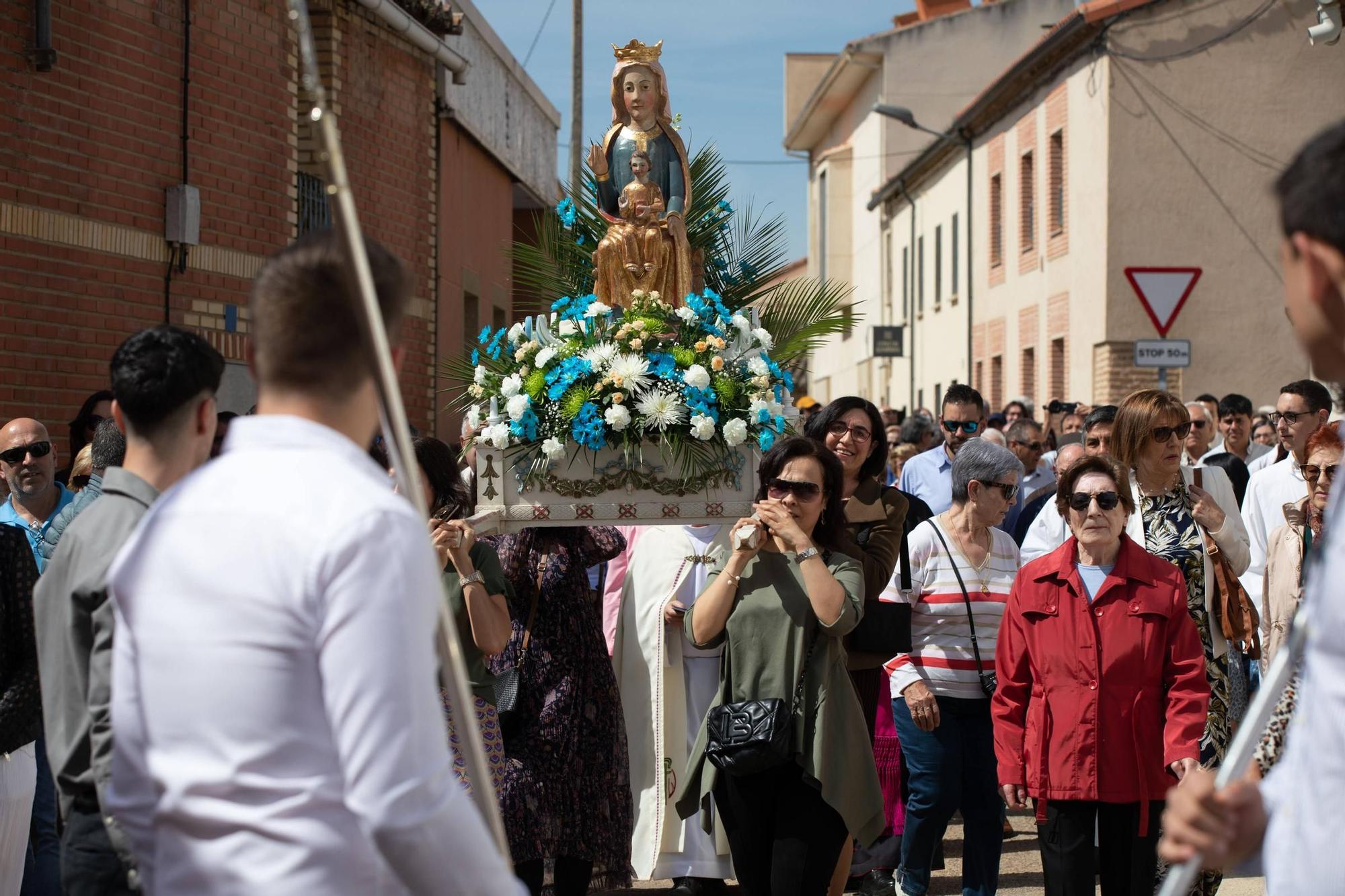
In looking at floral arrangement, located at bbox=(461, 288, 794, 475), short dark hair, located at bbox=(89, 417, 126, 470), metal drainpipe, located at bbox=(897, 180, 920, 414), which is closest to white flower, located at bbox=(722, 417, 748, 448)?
floral arrangement, located at bbox=(461, 288, 794, 475)

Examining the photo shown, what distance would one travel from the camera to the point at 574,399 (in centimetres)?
613

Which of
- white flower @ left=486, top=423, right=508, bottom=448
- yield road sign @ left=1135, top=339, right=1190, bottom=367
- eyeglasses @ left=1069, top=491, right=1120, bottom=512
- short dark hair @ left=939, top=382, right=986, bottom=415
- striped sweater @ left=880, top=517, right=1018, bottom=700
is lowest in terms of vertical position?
striped sweater @ left=880, top=517, right=1018, bottom=700

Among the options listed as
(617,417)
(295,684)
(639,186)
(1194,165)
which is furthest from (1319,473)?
(1194,165)

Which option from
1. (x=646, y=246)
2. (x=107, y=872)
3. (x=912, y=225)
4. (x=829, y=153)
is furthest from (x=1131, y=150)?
(x=829, y=153)

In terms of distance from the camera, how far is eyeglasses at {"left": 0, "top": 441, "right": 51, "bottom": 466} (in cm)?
637

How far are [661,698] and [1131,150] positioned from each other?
18.1 meters

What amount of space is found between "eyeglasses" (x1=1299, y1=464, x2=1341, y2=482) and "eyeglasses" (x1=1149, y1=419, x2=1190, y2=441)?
47cm

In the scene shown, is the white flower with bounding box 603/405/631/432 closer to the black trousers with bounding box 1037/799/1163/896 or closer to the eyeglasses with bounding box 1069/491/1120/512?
the eyeglasses with bounding box 1069/491/1120/512

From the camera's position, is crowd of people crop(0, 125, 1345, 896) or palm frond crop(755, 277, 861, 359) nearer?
crowd of people crop(0, 125, 1345, 896)

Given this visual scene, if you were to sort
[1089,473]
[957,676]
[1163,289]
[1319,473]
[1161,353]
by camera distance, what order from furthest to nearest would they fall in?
[1161,353] < [1163,289] < [957,676] < [1319,473] < [1089,473]

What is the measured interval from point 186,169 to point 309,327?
30.6ft

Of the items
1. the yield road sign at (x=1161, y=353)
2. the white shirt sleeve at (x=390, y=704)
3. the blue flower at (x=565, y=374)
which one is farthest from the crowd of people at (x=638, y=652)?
the yield road sign at (x=1161, y=353)

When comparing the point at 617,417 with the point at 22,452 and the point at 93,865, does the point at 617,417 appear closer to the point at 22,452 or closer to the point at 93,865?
the point at 22,452

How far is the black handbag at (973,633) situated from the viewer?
663cm
